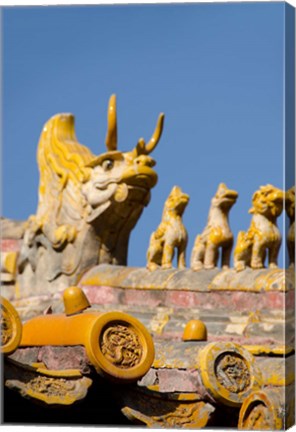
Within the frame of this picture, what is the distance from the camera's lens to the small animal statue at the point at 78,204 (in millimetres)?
23484

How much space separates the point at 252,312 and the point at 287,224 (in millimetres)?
2008

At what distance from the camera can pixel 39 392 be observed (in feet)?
51.0

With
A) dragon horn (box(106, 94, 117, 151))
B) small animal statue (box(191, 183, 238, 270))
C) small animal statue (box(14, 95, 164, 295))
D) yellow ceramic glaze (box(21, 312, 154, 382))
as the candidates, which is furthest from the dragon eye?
yellow ceramic glaze (box(21, 312, 154, 382))

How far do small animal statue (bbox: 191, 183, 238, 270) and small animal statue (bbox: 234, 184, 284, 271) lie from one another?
0.88 meters

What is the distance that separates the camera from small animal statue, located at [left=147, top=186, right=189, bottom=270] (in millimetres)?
22922

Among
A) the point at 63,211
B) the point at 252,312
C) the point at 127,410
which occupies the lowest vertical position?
the point at 127,410

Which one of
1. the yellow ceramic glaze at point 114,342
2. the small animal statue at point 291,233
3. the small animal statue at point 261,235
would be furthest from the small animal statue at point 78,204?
the yellow ceramic glaze at point 114,342

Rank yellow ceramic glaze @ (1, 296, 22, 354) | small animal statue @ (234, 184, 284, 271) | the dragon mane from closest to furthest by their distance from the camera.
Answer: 1. yellow ceramic glaze @ (1, 296, 22, 354)
2. small animal statue @ (234, 184, 284, 271)
3. the dragon mane

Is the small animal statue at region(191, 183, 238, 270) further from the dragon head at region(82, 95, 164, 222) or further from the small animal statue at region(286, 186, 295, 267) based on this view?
the small animal statue at region(286, 186, 295, 267)

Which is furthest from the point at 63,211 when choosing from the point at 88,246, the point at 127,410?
the point at 127,410

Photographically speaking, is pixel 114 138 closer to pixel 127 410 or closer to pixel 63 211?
pixel 63 211

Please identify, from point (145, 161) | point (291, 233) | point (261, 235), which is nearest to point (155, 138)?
point (145, 161)

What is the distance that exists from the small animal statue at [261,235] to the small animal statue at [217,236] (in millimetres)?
883

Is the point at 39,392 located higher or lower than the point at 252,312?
lower
